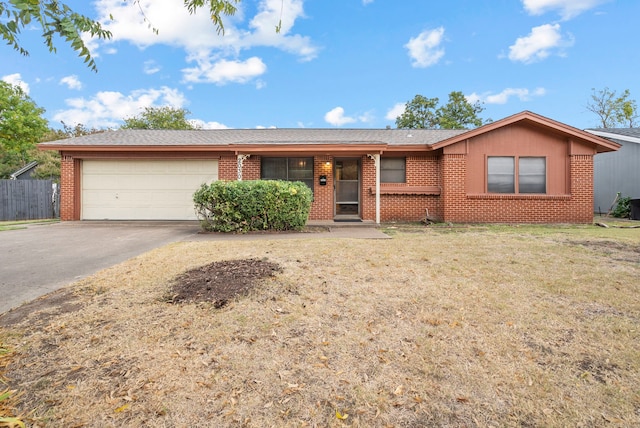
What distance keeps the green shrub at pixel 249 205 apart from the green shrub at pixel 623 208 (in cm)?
1377

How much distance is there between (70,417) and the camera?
5.21ft

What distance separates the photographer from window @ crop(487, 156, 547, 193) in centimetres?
1034

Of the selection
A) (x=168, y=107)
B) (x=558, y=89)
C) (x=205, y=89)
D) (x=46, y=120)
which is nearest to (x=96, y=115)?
A: (x=46, y=120)

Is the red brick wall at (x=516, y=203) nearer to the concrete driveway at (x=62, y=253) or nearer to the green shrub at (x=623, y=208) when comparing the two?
the concrete driveway at (x=62, y=253)

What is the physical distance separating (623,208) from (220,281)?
16634 millimetres

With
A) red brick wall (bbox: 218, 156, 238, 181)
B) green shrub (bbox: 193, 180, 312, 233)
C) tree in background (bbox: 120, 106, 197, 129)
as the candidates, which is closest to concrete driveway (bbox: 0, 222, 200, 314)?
green shrub (bbox: 193, 180, 312, 233)

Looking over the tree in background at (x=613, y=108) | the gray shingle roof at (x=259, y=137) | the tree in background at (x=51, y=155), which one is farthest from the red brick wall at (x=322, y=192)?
the tree in background at (x=613, y=108)

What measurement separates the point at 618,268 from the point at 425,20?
1389 centimetres

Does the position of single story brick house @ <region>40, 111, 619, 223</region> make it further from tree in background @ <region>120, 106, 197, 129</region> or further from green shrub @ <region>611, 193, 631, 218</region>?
tree in background @ <region>120, 106, 197, 129</region>

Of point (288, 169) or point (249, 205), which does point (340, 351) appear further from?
point (288, 169)

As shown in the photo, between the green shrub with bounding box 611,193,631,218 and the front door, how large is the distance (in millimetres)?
11170

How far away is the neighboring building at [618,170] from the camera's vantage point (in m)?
13.2

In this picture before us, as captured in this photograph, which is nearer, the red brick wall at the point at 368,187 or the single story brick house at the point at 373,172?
the single story brick house at the point at 373,172

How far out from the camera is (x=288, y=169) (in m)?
11.5
